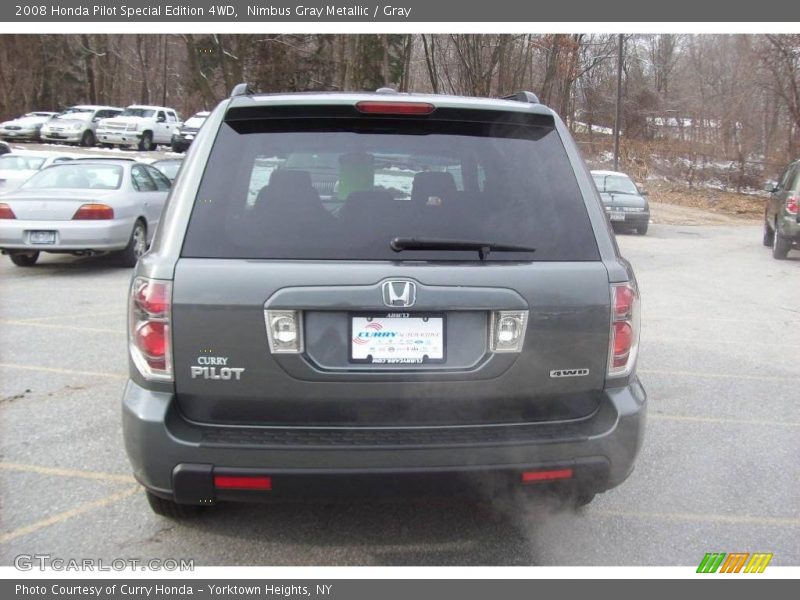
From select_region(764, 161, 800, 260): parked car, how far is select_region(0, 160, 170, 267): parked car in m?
10.7

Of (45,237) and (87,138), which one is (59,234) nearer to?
(45,237)

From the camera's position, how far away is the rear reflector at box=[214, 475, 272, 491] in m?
2.69

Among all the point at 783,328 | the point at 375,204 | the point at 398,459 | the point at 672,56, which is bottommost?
the point at 783,328

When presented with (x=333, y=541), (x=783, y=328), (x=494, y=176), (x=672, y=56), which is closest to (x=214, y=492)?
(x=333, y=541)

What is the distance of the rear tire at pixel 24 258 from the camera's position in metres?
11.0

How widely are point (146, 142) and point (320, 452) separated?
34231mm

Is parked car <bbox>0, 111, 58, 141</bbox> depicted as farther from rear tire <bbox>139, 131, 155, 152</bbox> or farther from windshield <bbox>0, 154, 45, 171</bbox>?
windshield <bbox>0, 154, 45, 171</bbox>

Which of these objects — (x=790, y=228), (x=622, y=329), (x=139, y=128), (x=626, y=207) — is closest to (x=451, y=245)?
(x=622, y=329)

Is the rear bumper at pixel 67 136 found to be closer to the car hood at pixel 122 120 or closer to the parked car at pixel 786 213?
the car hood at pixel 122 120

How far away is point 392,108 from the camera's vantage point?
295 cm

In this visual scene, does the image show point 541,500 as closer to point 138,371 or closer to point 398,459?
point 398,459

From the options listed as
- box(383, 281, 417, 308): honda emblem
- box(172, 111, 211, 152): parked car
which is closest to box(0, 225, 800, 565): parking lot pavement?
box(383, 281, 417, 308): honda emblem

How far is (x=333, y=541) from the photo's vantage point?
3.31 meters

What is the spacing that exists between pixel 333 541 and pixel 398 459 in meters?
0.83
